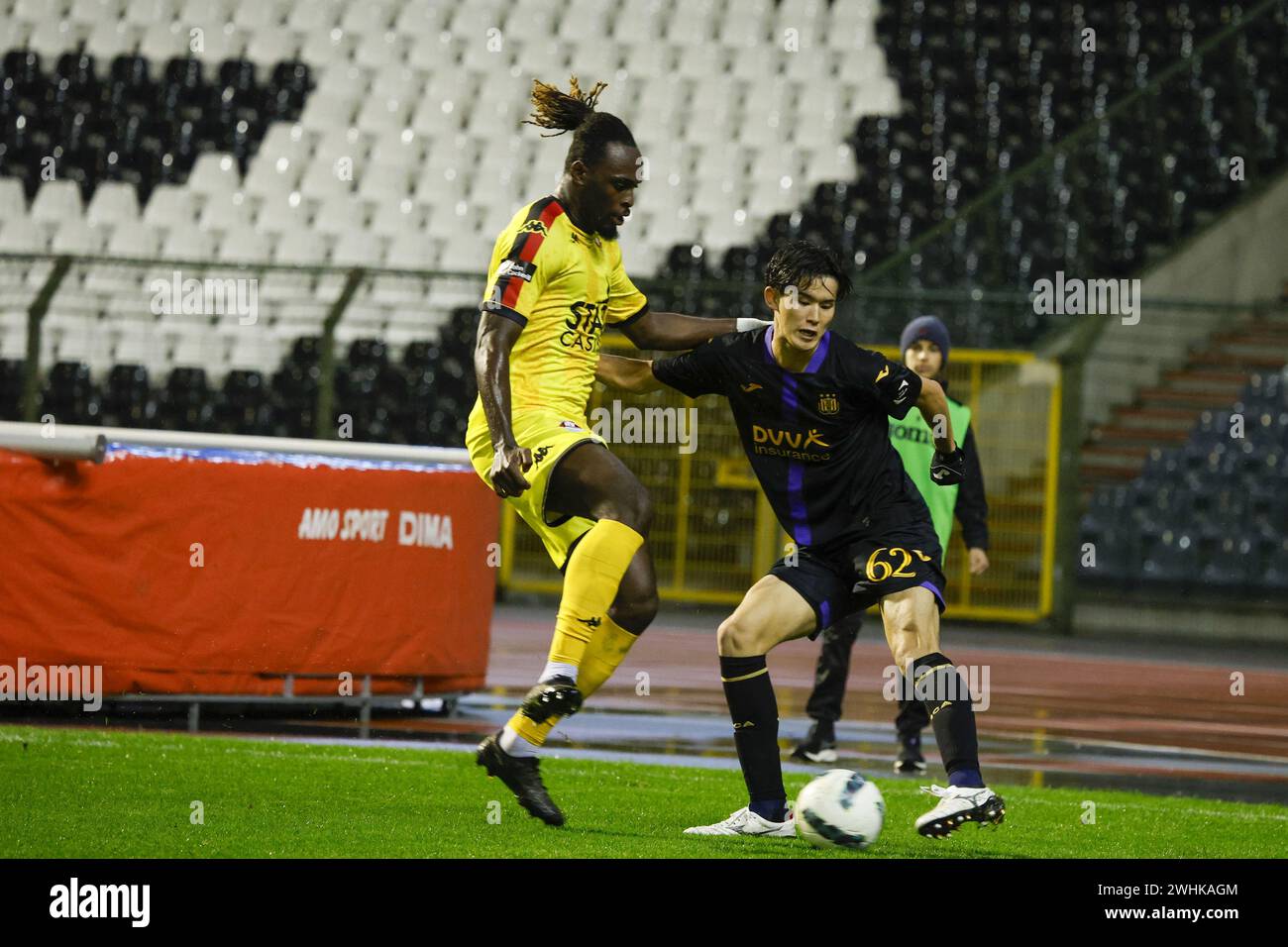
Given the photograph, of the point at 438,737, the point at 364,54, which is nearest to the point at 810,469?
the point at 438,737

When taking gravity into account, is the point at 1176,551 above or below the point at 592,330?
below

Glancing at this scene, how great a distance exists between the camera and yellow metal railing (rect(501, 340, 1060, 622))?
18.2m

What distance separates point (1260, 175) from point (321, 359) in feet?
34.7

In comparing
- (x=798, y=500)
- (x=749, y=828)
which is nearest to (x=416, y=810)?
(x=749, y=828)

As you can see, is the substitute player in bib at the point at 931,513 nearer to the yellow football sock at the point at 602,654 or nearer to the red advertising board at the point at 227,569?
the red advertising board at the point at 227,569

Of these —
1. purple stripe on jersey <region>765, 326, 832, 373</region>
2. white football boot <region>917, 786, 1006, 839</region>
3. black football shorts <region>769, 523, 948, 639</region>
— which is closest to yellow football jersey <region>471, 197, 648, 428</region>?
purple stripe on jersey <region>765, 326, 832, 373</region>

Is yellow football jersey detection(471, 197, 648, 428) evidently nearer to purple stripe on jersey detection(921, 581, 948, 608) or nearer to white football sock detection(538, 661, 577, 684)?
white football sock detection(538, 661, 577, 684)

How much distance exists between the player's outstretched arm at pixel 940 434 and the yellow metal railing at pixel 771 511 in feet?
38.5

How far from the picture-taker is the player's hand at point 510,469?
5668 mm

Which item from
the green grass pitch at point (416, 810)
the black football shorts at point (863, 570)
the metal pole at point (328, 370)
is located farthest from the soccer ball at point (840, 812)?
the metal pole at point (328, 370)

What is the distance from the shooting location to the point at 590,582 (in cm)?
588

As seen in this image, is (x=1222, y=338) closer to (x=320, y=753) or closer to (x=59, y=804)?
(x=320, y=753)

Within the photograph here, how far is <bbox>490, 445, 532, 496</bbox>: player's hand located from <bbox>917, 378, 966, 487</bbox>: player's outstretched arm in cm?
134

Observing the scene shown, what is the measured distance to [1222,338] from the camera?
62.2 ft
